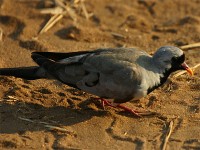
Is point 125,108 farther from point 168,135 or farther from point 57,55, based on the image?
point 57,55

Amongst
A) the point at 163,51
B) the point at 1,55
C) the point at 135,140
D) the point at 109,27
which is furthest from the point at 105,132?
the point at 109,27

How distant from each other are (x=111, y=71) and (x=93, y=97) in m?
0.68

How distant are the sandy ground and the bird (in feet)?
1.00

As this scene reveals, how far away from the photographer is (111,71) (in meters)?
5.77

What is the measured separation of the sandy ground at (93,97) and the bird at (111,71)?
30cm

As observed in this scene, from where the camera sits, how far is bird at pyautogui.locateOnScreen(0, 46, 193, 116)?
18.8 ft

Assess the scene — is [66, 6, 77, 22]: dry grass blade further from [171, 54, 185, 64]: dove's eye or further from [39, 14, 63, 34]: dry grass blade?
[171, 54, 185, 64]: dove's eye

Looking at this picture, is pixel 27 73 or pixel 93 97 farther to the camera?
pixel 93 97

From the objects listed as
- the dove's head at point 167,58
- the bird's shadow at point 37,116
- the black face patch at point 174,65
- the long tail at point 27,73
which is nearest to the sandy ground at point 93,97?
the bird's shadow at point 37,116

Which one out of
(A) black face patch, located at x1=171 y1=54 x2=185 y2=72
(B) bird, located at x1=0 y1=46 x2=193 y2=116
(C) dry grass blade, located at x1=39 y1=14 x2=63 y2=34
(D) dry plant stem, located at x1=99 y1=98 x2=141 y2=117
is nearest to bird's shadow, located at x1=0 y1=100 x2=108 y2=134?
(D) dry plant stem, located at x1=99 y1=98 x2=141 y2=117

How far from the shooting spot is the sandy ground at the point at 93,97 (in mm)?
5535

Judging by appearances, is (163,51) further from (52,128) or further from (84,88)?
(52,128)

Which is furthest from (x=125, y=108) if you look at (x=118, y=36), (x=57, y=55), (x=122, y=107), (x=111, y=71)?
(x=118, y=36)

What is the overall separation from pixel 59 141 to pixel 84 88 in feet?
2.32
